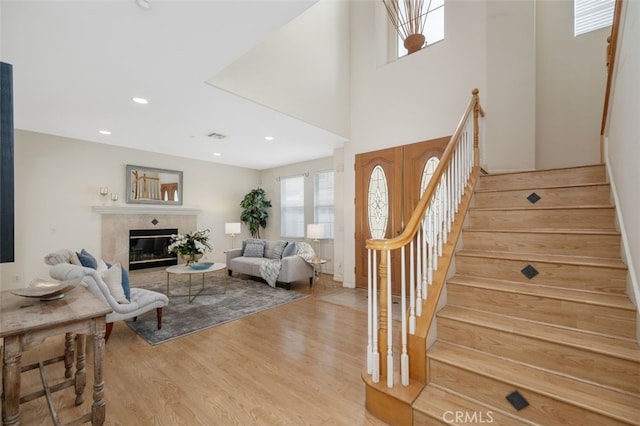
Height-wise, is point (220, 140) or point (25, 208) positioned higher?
point (220, 140)

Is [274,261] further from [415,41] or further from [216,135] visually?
[415,41]

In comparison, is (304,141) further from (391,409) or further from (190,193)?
(391,409)

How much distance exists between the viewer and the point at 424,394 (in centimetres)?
171

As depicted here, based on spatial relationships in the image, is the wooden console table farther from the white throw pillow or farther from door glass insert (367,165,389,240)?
door glass insert (367,165,389,240)

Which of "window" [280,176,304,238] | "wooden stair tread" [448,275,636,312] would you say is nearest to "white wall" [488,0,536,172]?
"wooden stair tread" [448,275,636,312]

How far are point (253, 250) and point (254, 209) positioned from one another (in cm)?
192

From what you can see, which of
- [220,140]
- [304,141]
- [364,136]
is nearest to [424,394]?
[364,136]

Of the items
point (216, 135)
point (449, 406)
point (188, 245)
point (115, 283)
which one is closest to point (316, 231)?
point (188, 245)

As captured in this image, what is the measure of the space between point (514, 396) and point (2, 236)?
2.79m

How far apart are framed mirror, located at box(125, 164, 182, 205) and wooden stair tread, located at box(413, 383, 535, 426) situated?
632 cm

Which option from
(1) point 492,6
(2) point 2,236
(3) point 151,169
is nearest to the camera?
(2) point 2,236

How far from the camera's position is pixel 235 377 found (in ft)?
7.48

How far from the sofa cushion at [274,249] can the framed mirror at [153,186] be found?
2.49m

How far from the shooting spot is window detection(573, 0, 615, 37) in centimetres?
351
